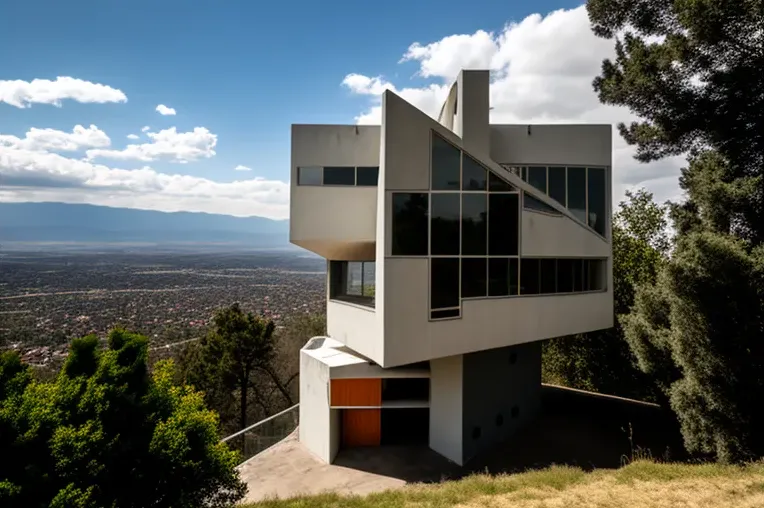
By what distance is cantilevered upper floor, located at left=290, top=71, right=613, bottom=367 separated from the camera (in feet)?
38.8

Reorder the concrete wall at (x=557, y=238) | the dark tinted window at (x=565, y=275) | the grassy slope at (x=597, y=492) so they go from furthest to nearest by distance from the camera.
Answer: the dark tinted window at (x=565, y=275) < the concrete wall at (x=557, y=238) < the grassy slope at (x=597, y=492)

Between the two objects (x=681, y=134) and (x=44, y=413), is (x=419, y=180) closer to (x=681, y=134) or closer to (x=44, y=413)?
(x=681, y=134)

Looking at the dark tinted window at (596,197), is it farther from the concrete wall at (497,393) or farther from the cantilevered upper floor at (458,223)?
the concrete wall at (497,393)

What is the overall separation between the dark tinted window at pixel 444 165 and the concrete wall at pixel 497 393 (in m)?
6.09

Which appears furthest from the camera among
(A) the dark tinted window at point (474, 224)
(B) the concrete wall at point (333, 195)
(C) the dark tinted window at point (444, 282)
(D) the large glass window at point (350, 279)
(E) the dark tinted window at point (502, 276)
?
(D) the large glass window at point (350, 279)

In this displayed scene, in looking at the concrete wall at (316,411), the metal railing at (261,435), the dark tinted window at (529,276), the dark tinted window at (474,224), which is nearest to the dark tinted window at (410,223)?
the dark tinted window at (474,224)

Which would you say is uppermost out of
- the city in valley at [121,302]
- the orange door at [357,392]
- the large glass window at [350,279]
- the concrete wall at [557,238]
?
the concrete wall at [557,238]

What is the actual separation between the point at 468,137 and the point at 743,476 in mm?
11116

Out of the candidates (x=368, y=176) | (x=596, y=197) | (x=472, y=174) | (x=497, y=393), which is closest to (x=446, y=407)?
(x=497, y=393)

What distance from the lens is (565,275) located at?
1486 centimetres

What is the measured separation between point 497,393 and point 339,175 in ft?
35.1

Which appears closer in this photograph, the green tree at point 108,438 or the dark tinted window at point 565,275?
the green tree at point 108,438

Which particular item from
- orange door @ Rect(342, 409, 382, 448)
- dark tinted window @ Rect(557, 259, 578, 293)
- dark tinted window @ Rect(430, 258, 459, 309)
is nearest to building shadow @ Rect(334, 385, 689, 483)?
orange door @ Rect(342, 409, 382, 448)

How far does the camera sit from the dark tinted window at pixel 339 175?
15.9m
